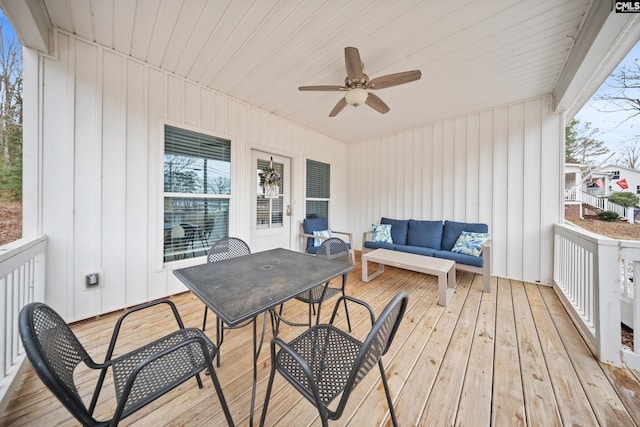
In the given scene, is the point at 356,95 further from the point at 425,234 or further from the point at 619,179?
the point at 619,179

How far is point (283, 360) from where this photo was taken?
109 centimetres

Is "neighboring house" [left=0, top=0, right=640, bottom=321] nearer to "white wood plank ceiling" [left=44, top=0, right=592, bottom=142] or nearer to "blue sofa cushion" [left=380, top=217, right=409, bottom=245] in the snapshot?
"white wood plank ceiling" [left=44, top=0, right=592, bottom=142]

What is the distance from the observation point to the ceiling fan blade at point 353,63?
5.82ft

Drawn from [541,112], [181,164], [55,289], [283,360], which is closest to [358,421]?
[283,360]

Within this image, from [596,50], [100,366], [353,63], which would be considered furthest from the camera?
→ [353,63]

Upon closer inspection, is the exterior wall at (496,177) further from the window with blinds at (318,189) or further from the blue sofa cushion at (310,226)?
the blue sofa cushion at (310,226)

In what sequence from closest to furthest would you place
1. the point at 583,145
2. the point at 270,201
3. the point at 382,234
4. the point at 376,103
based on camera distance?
the point at 376,103
the point at 583,145
the point at 270,201
the point at 382,234

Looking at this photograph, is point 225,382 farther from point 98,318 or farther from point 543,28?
point 543,28

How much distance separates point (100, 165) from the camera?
7.09 ft

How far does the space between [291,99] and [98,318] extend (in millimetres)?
3484

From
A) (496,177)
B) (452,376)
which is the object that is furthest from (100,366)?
(496,177)

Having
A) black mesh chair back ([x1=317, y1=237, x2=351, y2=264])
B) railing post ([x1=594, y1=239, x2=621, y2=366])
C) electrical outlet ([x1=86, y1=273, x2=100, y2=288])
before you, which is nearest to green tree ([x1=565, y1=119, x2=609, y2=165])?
railing post ([x1=594, y1=239, x2=621, y2=366])

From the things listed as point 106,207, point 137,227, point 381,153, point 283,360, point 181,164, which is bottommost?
point 283,360

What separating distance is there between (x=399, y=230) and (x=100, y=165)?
14.3ft
